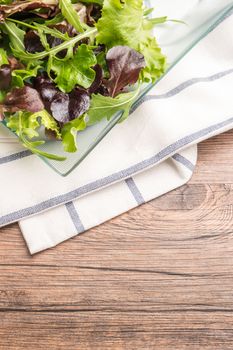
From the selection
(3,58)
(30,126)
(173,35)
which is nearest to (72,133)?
(30,126)

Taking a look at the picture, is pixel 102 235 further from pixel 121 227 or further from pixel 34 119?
pixel 34 119

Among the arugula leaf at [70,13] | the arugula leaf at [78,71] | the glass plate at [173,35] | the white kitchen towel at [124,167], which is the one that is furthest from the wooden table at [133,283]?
the arugula leaf at [70,13]

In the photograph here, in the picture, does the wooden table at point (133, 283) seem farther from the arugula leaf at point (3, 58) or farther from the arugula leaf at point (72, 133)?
the arugula leaf at point (3, 58)

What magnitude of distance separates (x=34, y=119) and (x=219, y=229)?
377 millimetres

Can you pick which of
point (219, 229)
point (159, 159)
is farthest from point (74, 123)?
point (219, 229)

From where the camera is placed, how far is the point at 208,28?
3.83ft

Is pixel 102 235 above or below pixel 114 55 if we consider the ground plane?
below

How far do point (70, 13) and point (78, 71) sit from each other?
0.11m

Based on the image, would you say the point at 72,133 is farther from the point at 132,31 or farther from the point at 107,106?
the point at 132,31

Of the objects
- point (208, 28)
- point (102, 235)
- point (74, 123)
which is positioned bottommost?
point (102, 235)

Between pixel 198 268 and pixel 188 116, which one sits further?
pixel 188 116

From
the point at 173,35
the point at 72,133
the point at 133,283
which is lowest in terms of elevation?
the point at 133,283

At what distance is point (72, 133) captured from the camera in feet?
3.40

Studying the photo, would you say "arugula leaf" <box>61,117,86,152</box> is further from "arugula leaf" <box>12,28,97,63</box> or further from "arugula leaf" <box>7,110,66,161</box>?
"arugula leaf" <box>12,28,97,63</box>
